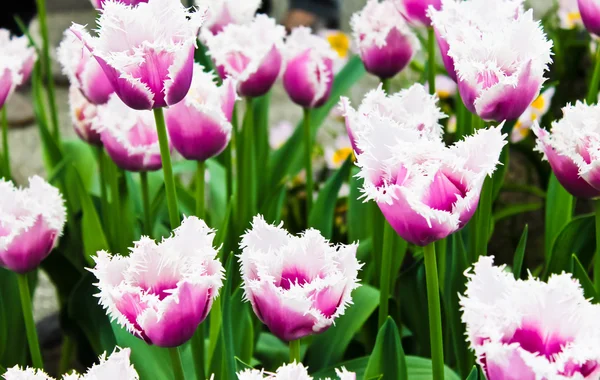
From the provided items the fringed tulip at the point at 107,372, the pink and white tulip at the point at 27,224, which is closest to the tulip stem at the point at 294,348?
the fringed tulip at the point at 107,372

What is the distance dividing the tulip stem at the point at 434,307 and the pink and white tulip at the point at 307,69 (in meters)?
0.38

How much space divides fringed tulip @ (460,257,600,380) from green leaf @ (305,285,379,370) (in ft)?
1.24

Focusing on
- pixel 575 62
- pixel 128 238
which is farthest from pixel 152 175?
pixel 575 62

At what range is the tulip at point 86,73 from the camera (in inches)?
29.8

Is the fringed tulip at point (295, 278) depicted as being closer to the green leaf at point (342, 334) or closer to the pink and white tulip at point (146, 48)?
the pink and white tulip at point (146, 48)

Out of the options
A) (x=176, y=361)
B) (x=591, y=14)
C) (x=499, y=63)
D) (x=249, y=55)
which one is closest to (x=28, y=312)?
(x=176, y=361)

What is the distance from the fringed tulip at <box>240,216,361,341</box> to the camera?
0.45 m

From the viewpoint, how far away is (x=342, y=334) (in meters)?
0.76

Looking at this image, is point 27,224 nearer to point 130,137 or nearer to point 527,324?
point 130,137

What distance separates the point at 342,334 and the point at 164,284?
0.33 metres

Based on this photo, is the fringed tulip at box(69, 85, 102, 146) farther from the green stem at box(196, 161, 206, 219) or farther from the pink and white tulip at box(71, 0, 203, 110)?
the pink and white tulip at box(71, 0, 203, 110)

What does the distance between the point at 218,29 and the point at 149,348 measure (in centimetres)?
35

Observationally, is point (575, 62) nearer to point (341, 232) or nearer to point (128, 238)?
point (341, 232)

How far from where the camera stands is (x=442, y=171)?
0.43 metres
